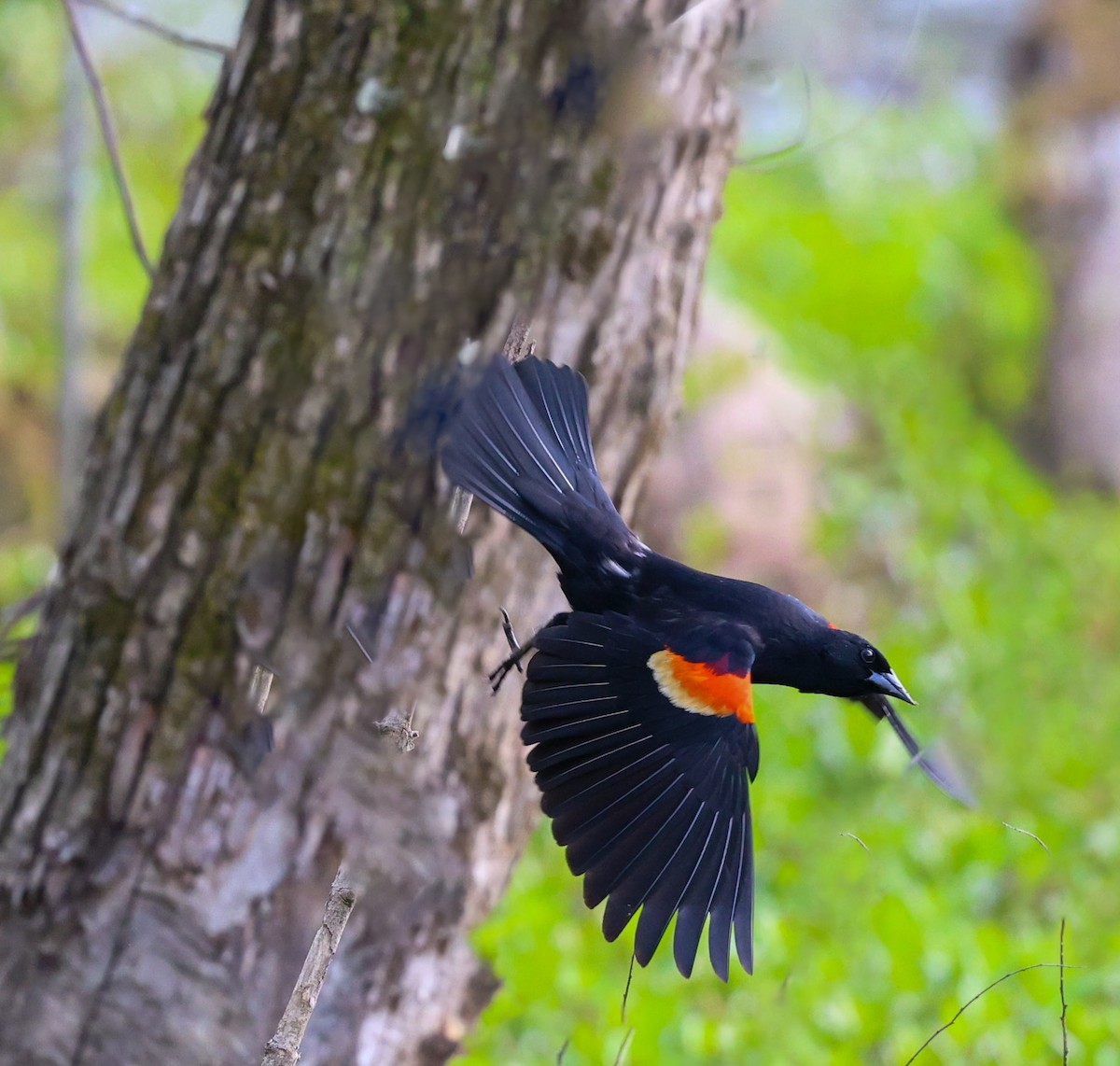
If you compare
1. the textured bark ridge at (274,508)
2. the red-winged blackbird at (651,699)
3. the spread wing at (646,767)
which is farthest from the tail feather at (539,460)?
the textured bark ridge at (274,508)

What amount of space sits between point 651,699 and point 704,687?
9 cm

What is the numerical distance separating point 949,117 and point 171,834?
11.1m

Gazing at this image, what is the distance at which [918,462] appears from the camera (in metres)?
7.77

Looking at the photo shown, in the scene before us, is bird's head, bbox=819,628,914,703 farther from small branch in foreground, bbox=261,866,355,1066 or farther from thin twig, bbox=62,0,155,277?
thin twig, bbox=62,0,155,277

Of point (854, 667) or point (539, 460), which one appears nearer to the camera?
point (854, 667)

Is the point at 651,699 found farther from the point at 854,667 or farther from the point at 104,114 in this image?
the point at 104,114

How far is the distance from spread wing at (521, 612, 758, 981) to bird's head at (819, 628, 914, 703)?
0.45ft

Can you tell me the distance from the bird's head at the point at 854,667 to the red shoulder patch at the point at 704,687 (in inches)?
5.7

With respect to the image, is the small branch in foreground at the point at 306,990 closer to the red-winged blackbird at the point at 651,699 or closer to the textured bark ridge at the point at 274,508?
the red-winged blackbird at the point at 651,699

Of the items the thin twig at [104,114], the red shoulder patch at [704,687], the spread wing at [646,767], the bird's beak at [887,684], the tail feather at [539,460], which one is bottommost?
the spread wing at [646,767]

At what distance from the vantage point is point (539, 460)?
204cm

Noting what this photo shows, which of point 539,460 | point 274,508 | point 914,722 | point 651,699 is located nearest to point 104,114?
point 274,508

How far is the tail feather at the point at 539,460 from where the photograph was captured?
202 centimetres

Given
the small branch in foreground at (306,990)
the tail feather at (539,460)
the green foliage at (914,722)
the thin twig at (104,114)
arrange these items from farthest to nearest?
the green foliage at (914,722)
the thin twig at (104,114)
the tail feather at (539,460)
the small branch in foreground at (306,990)
